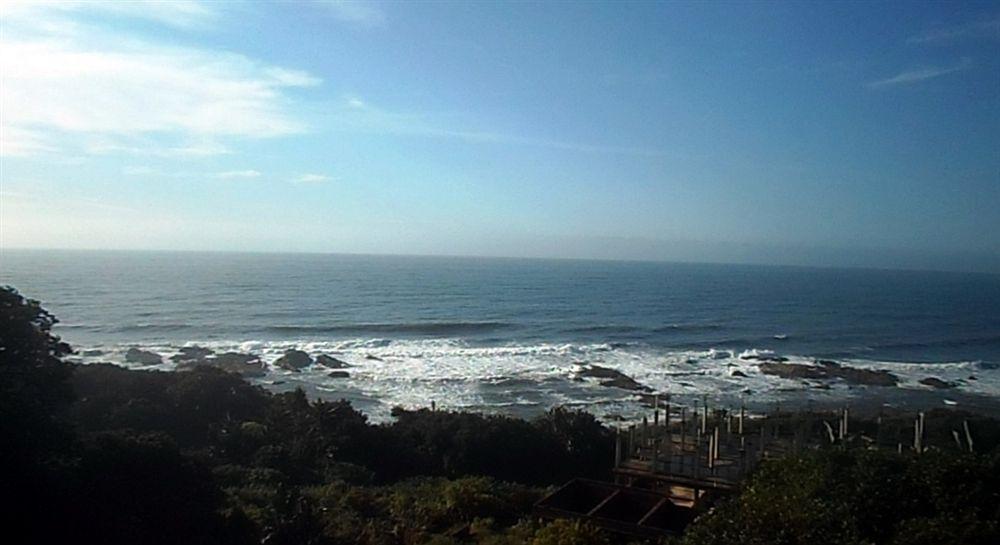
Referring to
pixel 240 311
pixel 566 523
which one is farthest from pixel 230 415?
pixel 240 311

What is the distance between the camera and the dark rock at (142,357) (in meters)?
40.3

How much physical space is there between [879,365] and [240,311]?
48.9m

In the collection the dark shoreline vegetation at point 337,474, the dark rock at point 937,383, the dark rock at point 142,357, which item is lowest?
the dark rock at point 937,383

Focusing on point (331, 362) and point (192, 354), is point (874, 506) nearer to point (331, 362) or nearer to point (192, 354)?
point (331, 362)

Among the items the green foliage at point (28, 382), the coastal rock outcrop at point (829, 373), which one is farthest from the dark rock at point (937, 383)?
the green foliage at point (28, 382)

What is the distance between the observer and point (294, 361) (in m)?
40.7

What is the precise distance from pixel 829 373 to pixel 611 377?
12759 millimetres

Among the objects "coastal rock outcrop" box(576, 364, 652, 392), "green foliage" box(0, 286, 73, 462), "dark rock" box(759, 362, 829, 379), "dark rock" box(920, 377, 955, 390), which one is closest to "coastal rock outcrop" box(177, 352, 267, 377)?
"coastal rock outcrop" box(576, 364, 652, 392)

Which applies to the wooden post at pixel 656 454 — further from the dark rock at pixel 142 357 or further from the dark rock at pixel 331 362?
the dark rock at pixel 142 357

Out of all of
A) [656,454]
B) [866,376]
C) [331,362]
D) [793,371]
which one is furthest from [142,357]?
[866,376]

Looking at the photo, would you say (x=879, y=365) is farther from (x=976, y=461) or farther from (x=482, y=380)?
(x=976, y=461)

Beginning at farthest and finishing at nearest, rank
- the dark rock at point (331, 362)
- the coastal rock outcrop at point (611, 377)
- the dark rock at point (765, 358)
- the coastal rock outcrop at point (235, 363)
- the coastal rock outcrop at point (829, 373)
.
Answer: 1. the dark rock at point (765, 358)
2. the dark rock at point (331, 362)
3. the coastal rock outcrop at point (829, 373)
4. the coastal rock outcrop at point (235, 363)
5. the coastal rock outcrop at point (611, 377)

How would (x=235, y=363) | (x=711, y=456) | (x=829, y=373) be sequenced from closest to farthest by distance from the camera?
(x=711, y=456) → (x=235, y=363) → (x=829, y=373)

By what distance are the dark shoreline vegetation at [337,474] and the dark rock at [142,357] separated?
52.2 ft
